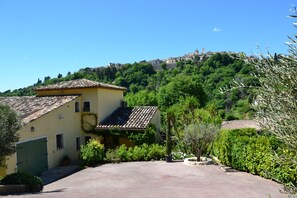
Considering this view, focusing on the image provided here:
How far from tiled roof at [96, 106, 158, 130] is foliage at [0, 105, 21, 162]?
39.9 feet

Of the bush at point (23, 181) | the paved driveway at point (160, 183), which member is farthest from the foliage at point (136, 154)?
the bush at point (23, 181)

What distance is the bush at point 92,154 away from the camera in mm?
22266

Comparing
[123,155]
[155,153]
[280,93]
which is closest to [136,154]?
[123,155]

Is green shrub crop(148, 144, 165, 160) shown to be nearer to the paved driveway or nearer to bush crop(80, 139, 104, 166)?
the paved driveway

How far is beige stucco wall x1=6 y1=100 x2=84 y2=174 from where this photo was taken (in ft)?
61.6

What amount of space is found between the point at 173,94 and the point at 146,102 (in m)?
6.56

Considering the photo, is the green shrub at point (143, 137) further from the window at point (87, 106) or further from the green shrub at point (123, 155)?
the window at point (87, 106)

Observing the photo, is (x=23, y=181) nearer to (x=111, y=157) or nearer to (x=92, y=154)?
(x=92, y=154)

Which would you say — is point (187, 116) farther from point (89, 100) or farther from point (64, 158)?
point (64, 158)

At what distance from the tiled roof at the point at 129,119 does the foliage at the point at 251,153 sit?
21.2 feet

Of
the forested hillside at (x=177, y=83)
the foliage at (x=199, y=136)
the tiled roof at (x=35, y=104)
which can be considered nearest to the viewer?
the tiled roof at (x=35, y=104)

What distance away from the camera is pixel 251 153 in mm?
17125

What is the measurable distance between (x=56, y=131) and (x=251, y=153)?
1314 cm

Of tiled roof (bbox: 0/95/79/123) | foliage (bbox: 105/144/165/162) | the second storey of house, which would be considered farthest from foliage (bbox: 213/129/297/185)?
tiled roof (bbox: 0/95/79/123)
